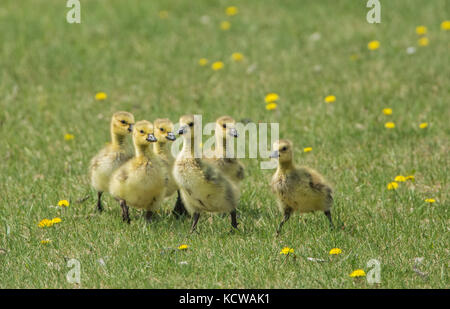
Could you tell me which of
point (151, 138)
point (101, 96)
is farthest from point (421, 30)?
point (151, 138)

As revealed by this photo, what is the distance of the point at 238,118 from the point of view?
976 cm

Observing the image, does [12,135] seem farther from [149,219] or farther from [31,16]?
[31,16]

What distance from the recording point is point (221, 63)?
11414mm

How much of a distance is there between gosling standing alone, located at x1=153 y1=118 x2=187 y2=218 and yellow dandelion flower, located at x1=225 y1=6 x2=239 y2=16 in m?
6.24

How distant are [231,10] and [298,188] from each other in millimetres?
7244

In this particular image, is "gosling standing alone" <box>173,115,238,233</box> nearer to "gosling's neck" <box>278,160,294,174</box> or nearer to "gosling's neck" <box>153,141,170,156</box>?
"gosling's neck" <box>278,160,294,174</box>

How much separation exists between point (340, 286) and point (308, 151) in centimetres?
320

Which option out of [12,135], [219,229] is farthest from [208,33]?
[219,229]

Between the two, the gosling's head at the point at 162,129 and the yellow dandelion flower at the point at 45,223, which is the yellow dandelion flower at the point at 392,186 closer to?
the gosling's head at the point at 162,129

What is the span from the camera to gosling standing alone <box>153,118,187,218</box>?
Answer: 7.04m

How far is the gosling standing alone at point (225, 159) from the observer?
23.6ft

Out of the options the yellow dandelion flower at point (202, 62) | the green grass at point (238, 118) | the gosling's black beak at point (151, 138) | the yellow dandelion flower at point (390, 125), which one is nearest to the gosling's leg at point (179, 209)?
the green grass at point (238, 118)

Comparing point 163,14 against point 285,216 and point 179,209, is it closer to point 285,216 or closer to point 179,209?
point 179,209

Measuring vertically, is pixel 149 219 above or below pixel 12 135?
below
